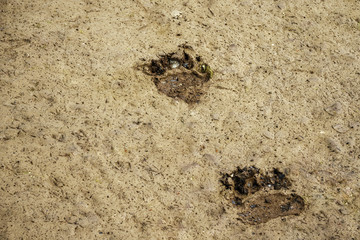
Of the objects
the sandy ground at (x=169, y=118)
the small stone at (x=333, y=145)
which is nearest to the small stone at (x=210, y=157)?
the sandy ground at (x=169, y=118)

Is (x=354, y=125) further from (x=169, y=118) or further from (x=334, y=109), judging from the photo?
(x=169, y=118)

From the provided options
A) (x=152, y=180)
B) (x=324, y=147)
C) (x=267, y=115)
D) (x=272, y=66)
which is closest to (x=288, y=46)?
(x=272, y=66)

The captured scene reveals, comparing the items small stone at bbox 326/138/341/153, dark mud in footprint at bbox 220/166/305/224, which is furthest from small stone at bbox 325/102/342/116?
dark mud in footprint at bbox 220/166/305/224

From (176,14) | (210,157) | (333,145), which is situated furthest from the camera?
(176,14)

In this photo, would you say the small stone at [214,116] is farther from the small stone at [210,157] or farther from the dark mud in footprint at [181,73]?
the small stone at [210,157]

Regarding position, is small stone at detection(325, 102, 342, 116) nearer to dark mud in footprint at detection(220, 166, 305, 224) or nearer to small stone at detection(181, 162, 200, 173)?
dark mud in footprint at detection(220, 166, 305, 224)

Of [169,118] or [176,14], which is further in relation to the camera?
[176,14]

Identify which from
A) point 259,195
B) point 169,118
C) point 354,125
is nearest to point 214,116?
point 169,118
